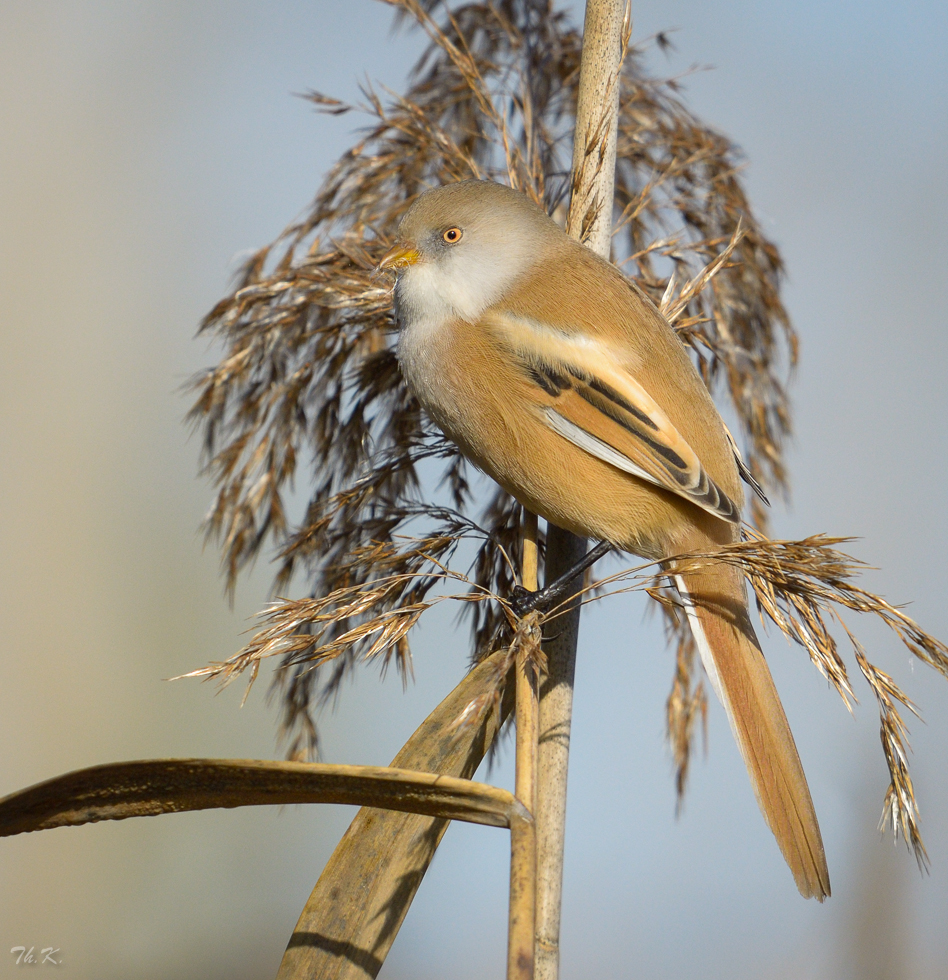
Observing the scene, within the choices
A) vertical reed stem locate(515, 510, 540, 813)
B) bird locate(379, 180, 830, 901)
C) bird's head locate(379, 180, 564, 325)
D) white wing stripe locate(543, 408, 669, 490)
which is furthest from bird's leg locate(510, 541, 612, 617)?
bird's head locate(379, 180, 564, 325)

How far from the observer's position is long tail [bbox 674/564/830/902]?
1.49 m

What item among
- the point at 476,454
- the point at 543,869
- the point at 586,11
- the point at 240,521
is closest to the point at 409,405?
the point at 476,454

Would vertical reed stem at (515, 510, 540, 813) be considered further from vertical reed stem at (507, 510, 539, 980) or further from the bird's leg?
the bird's leg

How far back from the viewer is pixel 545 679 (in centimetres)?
164

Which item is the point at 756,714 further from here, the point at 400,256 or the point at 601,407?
the point at 400,256

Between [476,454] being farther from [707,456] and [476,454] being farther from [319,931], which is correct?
[319,931]

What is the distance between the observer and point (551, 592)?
1732 mm

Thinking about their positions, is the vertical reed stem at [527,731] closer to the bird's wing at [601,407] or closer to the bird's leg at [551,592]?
the bird's leg at [551,592]

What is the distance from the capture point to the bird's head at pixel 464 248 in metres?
2.11

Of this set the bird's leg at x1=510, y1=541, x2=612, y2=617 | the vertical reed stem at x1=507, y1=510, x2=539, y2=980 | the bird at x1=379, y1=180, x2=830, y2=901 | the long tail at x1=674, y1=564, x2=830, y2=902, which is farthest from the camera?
the bird at x1=379, y1=180, x2=830, y2=901

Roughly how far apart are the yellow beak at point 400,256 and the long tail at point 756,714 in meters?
0.94

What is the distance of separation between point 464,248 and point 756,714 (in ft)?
3.99

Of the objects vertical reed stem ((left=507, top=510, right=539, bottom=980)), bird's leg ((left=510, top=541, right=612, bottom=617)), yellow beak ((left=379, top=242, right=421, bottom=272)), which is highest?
yellow beak ((left=379, top=242, right=421, bottom=272))

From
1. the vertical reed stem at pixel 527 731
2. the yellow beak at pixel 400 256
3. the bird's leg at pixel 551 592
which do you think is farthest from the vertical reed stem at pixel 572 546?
the yellow beak at pixel 400 256
